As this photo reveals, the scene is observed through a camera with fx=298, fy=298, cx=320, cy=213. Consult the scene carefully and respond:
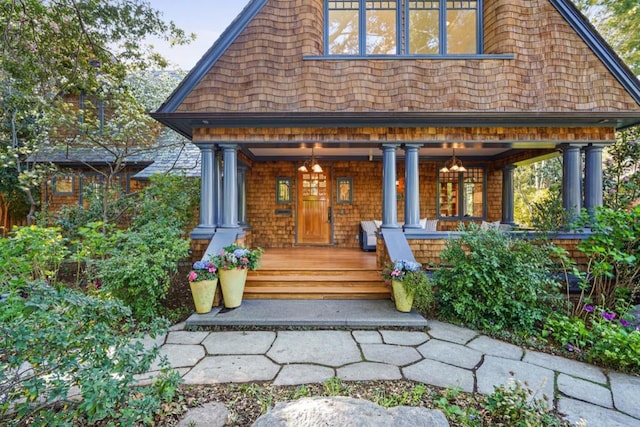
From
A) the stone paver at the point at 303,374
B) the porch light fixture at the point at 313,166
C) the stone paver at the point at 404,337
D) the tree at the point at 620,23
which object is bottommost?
the stone paver at the point at 404,337

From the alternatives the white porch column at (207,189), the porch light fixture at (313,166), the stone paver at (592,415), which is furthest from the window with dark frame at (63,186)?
the stone paver at (592,415)

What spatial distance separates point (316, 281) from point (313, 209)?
3512 mm

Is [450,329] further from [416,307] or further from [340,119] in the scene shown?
[340,119]

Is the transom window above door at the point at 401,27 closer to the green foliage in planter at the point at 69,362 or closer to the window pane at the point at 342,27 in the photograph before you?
the window pane at the point at 342,27

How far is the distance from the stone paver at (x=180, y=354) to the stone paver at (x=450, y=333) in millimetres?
2701

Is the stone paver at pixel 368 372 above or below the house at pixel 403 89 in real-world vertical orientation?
below

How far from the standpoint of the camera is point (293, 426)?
159 centimetres

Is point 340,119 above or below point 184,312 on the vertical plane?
above

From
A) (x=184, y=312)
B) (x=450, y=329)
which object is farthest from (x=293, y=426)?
(x=184, y=312)

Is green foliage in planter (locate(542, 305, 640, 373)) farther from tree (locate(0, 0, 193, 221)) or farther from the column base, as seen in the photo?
tree (locate(0, 0, 193, 221))

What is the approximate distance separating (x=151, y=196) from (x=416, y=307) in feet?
17.9

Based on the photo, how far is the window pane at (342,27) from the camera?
17.9ft

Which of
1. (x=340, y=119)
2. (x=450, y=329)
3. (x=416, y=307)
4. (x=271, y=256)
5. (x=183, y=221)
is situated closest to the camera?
(x=450, y=329)

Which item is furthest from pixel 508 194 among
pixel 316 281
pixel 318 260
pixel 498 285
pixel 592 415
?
pixel 592 415
